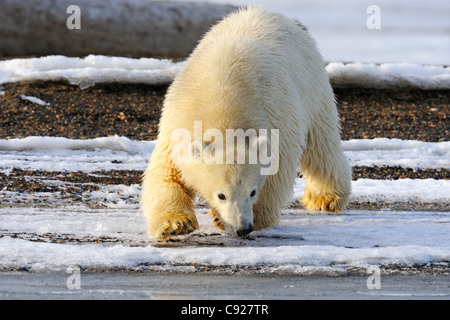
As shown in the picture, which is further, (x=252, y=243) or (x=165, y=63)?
Result: (x=165, y=63)

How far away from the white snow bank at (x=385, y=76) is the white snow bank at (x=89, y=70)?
1974 mm

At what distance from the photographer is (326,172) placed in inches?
253

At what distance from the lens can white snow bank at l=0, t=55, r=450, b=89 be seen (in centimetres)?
969

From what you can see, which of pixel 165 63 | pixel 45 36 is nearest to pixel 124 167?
pixel 165 63

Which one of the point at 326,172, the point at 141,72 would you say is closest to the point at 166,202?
the point at 326,172

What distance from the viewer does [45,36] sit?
1130 centimetres

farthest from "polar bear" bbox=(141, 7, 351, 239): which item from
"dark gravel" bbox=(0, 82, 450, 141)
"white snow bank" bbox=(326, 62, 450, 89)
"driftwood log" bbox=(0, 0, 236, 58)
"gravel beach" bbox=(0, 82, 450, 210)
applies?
"driftwood log" bbox=(0, 0, 236, 58)

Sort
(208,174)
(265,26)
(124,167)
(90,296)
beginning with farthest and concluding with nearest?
(124,167) → (265,26) → (208,174) → (90,296)

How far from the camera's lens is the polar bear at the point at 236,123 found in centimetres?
507

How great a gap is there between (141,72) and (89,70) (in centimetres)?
61

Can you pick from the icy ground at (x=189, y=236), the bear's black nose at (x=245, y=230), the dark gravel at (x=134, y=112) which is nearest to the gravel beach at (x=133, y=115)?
the dark gravel at (x=134, y=112)

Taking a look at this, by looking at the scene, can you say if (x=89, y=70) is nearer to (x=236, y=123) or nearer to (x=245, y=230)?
(x=236, y=123)

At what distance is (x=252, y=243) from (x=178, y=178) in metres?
0.68
